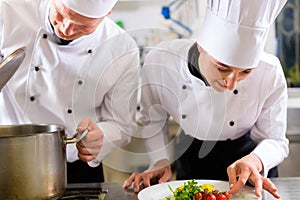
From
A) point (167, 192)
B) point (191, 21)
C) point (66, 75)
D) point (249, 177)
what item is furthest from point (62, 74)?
point (191, 21)

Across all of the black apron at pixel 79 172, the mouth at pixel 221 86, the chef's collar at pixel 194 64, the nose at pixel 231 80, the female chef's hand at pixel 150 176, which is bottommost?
the black apron at pixel 79 172

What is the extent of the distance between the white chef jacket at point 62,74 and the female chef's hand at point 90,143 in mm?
73

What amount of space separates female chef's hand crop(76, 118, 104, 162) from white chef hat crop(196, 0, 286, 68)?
Answer: 1.05ft

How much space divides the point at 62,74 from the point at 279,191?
0.61m

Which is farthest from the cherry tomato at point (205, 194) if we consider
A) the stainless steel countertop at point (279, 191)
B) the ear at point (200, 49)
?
the ear at point (200, 49)

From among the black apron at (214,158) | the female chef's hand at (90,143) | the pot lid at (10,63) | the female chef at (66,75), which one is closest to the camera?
the pot lid at (10,63)

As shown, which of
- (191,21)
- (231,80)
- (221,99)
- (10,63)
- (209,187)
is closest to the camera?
(10,63)

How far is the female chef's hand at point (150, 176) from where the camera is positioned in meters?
1.06

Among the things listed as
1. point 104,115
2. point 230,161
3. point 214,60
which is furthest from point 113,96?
point 230,161

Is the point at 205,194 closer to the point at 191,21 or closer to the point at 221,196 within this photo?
the point at 221,196

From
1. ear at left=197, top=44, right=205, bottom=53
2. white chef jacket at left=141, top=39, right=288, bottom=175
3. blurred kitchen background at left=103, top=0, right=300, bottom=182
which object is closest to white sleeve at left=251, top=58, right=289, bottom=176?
white chef jacket at left=141, top=39, right=288, bottom=175

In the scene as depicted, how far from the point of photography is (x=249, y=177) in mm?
1026

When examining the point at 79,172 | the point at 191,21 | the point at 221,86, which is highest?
the point at 191,21

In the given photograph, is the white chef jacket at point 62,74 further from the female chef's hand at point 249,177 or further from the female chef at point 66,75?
the female chef's hand at point 249,177
